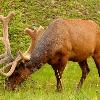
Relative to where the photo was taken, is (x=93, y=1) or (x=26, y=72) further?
(x=93, y=1)

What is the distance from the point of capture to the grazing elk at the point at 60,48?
13453mm

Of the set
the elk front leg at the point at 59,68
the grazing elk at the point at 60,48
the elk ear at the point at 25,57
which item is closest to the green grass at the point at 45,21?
the elk front leg at the point at 59,68

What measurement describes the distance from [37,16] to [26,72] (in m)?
7.26

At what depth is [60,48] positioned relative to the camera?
13602 mm

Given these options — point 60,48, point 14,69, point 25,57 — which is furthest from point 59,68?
point 14,69

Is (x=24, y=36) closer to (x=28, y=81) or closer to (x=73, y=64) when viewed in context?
(x=73, y=64)

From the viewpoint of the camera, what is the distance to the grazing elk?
13.5 m

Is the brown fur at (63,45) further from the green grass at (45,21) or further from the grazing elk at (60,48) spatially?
the green grass at (45,21)

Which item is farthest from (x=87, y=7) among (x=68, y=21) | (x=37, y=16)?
(x=68, y=21)

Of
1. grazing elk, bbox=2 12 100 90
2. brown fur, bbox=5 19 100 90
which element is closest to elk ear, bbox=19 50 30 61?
grazing elk, bbox=2 12 100 90

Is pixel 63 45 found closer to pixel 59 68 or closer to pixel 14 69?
pixel 59 68

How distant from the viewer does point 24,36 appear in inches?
727

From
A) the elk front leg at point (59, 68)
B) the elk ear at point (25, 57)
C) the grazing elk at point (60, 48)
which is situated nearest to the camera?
the elk ear at point (25, 57)

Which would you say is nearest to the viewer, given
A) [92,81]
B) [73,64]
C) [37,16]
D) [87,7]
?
[92,81]
